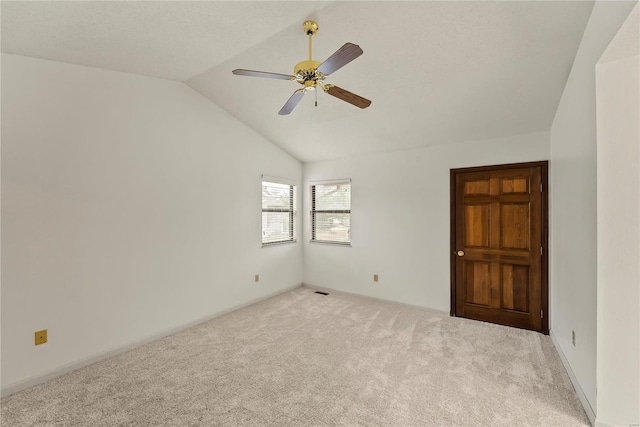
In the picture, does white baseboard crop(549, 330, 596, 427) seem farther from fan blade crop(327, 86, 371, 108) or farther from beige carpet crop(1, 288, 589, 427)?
fan blade crop(327, 86, 371, 108)

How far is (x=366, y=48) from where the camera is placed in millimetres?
2453

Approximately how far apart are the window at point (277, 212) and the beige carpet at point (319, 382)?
5.43 feet

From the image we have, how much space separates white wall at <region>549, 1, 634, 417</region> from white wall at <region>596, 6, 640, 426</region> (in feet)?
0.23

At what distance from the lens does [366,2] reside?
2059mm

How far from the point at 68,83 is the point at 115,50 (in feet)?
1.81

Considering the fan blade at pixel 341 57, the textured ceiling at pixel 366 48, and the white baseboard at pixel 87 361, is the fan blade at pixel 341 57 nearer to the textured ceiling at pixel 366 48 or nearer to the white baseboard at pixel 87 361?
the textured ceiling at pixel 366 48

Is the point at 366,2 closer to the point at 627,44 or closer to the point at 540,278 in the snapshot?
the point at 627,44

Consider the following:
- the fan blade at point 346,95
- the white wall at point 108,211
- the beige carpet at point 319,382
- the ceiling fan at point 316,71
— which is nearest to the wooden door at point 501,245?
the beige carpet at point 319,382

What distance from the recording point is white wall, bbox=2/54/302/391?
7.49 ft

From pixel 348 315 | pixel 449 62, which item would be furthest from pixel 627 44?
pixel 348 315

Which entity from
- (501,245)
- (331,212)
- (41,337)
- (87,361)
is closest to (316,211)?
(331,212)

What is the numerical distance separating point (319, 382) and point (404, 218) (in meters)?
2.61

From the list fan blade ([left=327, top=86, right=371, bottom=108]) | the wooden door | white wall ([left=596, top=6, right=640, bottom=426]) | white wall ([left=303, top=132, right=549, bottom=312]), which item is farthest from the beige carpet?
fan blade ([left=327, top=86, right=371, bottom=108])

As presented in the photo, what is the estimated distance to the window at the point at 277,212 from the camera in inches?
182
